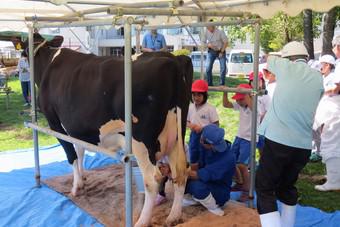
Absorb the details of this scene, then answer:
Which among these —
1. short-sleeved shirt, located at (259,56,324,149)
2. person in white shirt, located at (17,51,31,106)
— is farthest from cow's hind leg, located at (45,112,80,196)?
person in white shirt, located at (17,51,31,106)

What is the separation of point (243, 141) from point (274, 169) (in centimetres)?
163

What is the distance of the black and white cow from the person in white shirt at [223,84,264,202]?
99 centimetres

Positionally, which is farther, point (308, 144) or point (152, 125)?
point (152, 125)

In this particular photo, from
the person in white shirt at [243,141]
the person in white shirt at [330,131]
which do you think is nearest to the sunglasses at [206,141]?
the person in white shirt at [243,141]

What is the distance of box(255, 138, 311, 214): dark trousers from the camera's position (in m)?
3.24

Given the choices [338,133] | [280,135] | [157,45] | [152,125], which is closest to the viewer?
[280,135]

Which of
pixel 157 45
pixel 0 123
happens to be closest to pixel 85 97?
pixel 157 45

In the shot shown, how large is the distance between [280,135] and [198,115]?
5.21ft

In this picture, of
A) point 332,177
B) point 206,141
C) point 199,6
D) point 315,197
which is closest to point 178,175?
point 206,141

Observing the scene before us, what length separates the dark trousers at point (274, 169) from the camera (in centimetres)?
324

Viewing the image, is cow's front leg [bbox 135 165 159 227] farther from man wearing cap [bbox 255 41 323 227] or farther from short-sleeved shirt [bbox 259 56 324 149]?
short-sleeved shirt [bbox 259 56 324 149]

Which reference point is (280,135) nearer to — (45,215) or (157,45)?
(45,215)

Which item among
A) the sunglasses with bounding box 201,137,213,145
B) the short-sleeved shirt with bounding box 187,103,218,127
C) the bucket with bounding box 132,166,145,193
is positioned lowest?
the bucket with bounding box 132,166,145,193

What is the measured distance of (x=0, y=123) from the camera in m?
9.63
